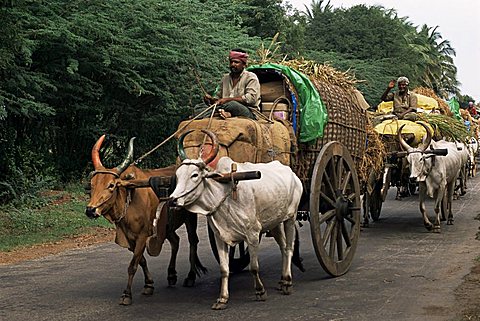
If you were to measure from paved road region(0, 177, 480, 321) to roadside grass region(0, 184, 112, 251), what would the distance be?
1.28 meters

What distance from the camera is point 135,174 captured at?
7176mm

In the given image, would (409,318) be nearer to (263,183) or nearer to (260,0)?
(263,183)

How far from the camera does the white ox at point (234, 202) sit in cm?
653

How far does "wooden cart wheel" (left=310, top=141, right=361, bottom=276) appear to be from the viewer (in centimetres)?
793

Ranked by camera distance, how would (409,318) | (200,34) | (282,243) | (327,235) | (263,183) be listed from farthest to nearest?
(200,34) → (327,235) → (282,243) → (263,183) → (409,318)

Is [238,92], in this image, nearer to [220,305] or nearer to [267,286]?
[267,286]

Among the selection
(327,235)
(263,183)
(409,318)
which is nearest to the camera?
(409,318)

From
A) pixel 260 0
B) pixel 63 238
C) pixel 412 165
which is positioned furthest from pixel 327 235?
pixel 260 0

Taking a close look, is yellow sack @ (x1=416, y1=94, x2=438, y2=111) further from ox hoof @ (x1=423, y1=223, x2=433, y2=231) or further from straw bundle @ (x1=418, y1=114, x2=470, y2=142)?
ox hoof @ (x1=423, y1=223, x2=433, y2=231)

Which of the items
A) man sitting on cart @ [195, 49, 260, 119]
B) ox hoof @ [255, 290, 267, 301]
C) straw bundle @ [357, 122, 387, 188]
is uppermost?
man sitting on cart @ [195, 49, 260, 119]

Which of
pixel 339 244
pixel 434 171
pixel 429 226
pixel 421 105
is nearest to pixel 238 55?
pixel 339 244

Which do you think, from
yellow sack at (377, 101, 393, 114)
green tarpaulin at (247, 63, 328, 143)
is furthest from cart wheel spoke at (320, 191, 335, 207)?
yellow sack at (377, 101, 393, 114)

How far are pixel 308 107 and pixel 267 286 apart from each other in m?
2.12

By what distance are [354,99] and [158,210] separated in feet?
12.6
